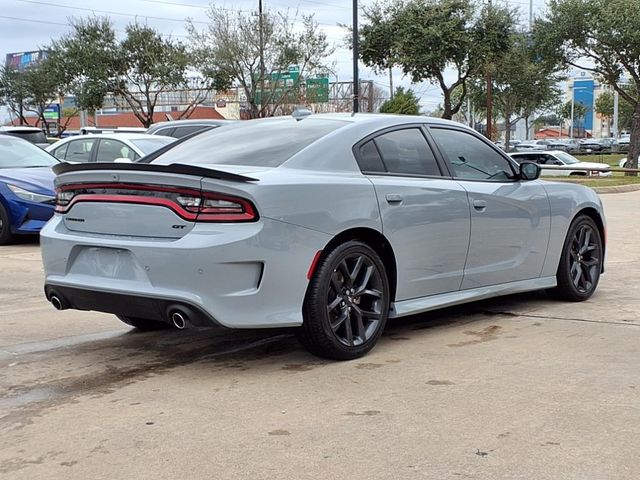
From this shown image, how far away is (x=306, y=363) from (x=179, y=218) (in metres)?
1.21

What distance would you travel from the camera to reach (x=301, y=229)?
15.1 feet

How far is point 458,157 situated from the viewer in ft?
19.7

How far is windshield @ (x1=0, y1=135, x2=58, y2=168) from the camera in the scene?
11.5 metres

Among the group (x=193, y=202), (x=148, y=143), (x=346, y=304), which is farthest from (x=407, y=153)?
(x=148, y=143)

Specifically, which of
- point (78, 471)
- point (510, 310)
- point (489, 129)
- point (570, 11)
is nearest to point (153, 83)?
point (489, 129)

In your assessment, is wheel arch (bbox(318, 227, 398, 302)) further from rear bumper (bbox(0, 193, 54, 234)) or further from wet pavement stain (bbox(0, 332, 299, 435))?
rear bumper (bbox(0, 193, 54, 234))

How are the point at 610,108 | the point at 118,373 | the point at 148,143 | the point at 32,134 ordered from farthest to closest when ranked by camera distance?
the point at 610,108
the point at 32,134
the point at 148,143
the point at 118,373

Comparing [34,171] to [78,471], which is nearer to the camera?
[78,471]

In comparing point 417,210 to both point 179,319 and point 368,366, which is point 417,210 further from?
point 179,319

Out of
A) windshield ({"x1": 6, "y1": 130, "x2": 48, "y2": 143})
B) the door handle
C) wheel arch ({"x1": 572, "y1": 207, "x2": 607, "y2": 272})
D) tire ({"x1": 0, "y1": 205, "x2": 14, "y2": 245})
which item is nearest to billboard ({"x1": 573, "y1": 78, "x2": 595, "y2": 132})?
windshield ({"x1": 6, "y1": 130, "x2": 48, "y2": 143})

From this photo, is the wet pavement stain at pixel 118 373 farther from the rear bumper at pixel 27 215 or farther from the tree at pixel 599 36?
the tree at pixel 599 36

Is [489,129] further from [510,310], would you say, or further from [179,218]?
[179,218]

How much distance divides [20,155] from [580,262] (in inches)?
322

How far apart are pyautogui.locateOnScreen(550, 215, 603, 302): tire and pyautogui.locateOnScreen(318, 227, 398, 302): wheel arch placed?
6.99ft
